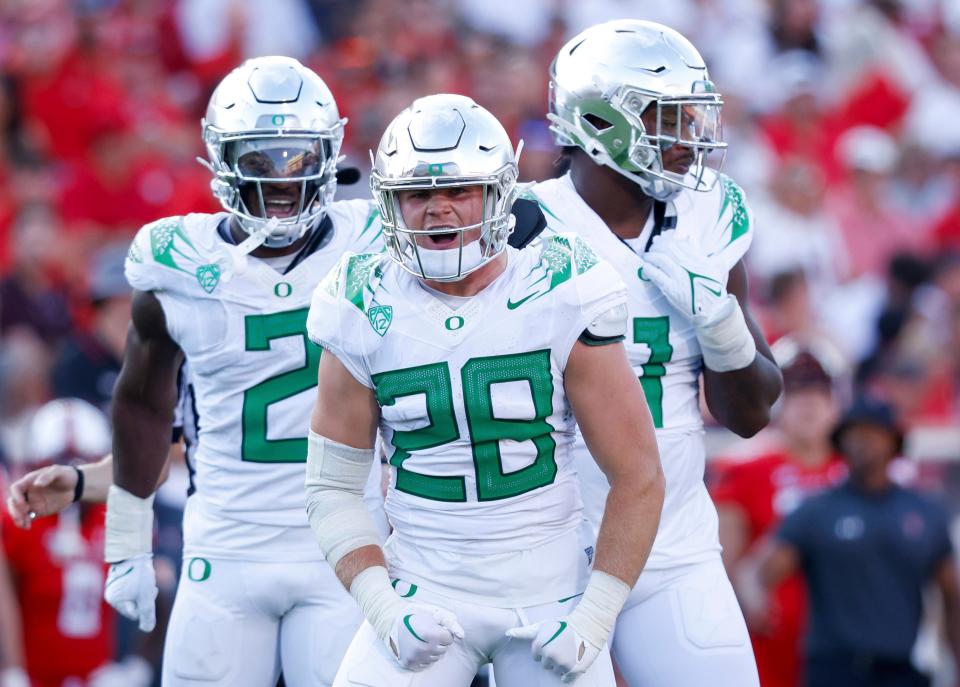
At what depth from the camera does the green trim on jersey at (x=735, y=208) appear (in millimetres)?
4406

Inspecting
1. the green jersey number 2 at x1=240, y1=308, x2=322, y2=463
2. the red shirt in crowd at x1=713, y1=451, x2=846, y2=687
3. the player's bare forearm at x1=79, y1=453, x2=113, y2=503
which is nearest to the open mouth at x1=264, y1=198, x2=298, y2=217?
the green jersey number 2 at x1=240, y1=308, x2=322, y2=463

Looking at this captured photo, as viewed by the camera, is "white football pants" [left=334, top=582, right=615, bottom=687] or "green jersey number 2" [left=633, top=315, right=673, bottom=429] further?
"green jersey number 2" [left=633, top=315, right=673, bottom=429]

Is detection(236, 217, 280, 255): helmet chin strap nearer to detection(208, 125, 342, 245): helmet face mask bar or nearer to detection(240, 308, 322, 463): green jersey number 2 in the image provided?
detection(208, 125, 342, 245): helmet face mask bar

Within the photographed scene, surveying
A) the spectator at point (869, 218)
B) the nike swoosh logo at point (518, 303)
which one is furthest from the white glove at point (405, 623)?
the spectator at point (869, 218)

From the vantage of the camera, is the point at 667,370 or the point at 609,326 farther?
the point at 667,370

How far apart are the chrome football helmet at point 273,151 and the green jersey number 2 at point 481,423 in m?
0.85

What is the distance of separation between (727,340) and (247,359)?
1218 millimetres

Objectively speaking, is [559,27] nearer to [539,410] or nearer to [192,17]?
[192,17]

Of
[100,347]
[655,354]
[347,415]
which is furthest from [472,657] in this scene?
[100,347]

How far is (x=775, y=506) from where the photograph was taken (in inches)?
287

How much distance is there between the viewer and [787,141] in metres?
11.1

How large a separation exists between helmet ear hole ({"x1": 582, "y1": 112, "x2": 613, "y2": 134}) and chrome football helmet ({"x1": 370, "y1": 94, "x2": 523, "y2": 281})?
0.60 metres

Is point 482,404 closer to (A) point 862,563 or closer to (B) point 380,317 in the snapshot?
(B) point 380,317

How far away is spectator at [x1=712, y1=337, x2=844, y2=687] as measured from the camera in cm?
721
